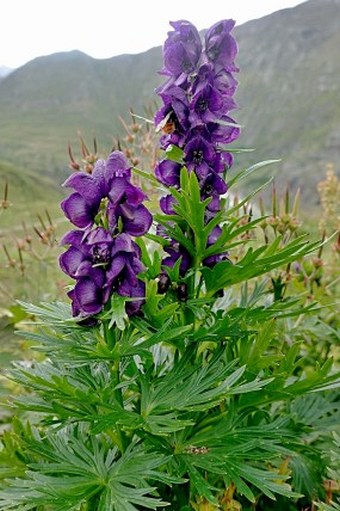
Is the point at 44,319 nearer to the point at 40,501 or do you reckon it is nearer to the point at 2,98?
the point at 40,501

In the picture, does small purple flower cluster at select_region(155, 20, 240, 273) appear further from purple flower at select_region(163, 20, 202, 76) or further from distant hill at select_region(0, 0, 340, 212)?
distant hill at select_region(0, 0, 340, 212)

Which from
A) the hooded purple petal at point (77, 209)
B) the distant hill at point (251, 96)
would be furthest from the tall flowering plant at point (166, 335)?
the distant hill at point (251, 96)

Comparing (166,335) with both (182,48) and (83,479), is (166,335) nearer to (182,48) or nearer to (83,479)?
(83,479)

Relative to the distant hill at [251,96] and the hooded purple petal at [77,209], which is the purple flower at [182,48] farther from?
the distant hill at [251,96]

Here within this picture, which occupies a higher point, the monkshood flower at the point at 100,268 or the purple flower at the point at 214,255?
the monkshood flower at the point at 100,268

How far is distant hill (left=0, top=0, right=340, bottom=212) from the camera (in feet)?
250

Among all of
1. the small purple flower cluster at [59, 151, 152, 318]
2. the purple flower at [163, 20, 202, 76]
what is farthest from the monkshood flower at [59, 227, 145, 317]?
the purple flower at [163, 20, 202, 76]

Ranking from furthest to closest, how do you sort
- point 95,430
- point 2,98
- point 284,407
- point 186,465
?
1. point 2,98
2. point 284,407
3. point 186,465
4. point 95,430

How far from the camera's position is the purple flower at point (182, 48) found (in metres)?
1.62

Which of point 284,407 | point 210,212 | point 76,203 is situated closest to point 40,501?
→ point 76,203

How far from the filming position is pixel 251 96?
101 metres

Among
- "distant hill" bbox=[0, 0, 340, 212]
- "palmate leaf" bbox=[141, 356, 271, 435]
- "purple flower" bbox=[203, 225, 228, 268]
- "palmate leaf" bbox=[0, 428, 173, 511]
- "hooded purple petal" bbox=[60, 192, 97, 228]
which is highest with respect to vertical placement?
"hooded purple petal" bbox=[60, 192, 97, 228]

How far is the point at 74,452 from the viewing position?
170 cm

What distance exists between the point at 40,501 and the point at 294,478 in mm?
823
